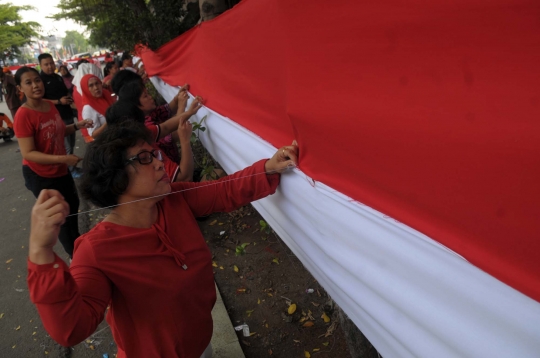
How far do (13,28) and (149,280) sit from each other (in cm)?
4059

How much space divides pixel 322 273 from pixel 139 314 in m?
0.72

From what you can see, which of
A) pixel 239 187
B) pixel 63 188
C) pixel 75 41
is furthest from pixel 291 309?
pixel 75 41

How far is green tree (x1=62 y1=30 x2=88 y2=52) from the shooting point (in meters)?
102

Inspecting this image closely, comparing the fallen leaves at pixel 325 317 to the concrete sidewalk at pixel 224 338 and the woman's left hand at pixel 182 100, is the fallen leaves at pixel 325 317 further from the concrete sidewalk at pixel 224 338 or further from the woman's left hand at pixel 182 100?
the woman's left hand at pixel 182 100

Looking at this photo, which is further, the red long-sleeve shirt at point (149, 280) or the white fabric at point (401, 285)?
the red long-sleeve shirt at point (149, 280)

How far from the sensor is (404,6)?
0.99 m

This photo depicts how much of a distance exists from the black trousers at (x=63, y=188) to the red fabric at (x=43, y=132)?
4 cm

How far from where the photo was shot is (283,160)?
163 cm

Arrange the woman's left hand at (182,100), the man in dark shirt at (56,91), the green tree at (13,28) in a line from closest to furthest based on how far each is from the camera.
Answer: the woman's left hand at (182,100), the man in dark shirt at (56,91), the green tree at (13,28)

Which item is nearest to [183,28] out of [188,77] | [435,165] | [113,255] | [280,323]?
[188,77]

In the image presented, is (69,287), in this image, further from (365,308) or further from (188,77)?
(188,77)

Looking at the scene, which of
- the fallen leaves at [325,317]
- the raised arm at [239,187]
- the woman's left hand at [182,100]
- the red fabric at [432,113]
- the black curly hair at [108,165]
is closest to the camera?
the red fabric at [432,113]

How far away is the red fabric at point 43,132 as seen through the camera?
10.0 ft

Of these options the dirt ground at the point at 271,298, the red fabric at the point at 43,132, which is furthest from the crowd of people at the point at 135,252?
the red fabric at the point at 43,132
